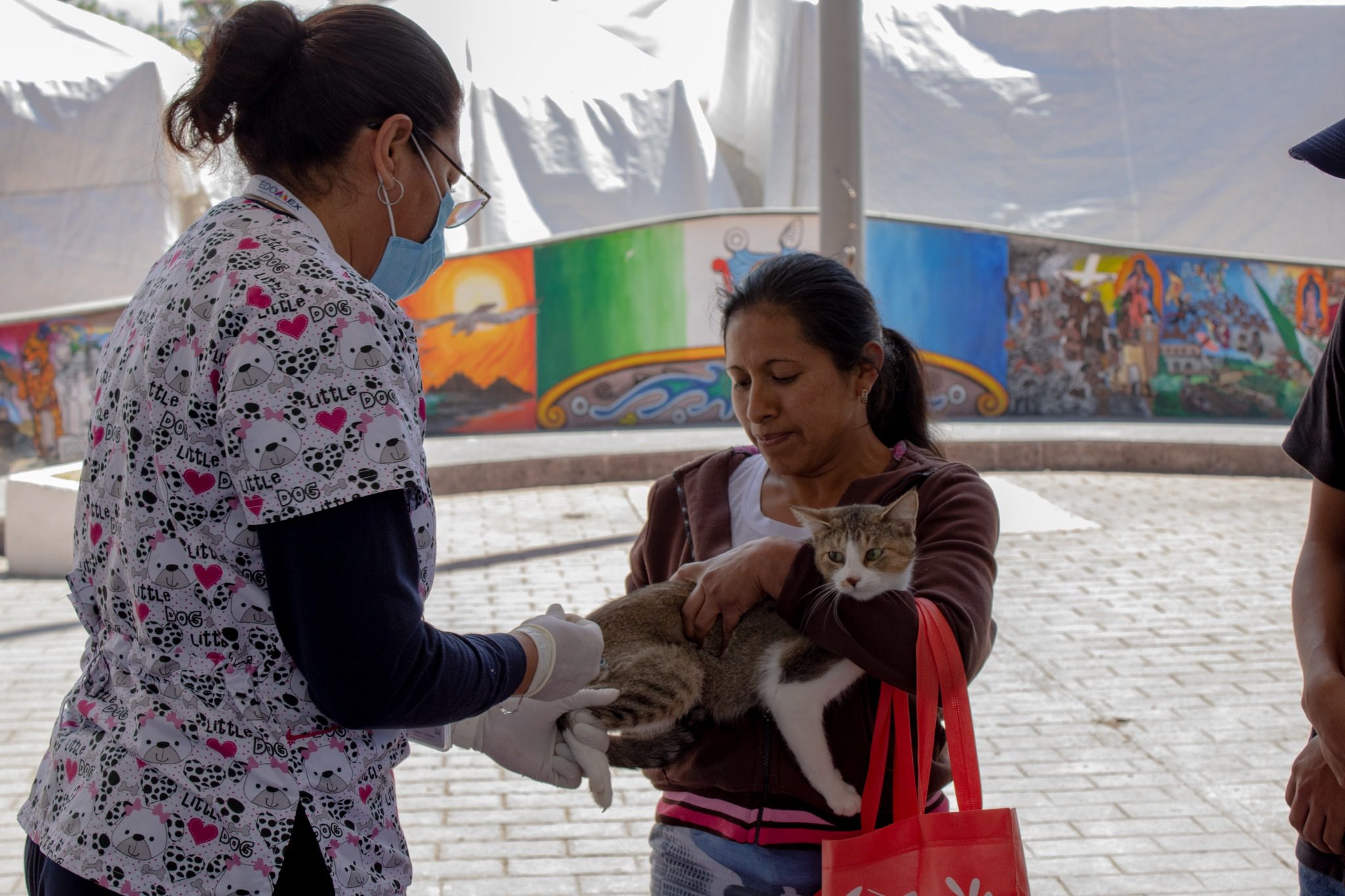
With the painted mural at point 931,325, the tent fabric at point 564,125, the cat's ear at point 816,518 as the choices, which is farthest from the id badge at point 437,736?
the tent fabric at point 564,125

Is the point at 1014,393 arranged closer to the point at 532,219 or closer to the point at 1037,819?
the point at 532,219

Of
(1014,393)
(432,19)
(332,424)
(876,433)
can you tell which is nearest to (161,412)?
(332,424)

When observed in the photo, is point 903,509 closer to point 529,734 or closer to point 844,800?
point 844,800

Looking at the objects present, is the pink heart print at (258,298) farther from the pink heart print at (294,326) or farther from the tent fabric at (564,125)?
the tent fabric at (564,125)

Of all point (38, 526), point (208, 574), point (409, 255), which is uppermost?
point (409, 255)

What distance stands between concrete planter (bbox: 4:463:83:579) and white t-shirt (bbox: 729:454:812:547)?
317 inches

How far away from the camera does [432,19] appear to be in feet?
71.4

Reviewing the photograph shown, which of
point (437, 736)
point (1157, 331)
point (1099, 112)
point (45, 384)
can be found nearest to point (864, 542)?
point (437, 736)

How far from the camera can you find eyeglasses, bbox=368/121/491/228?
6.20 feet

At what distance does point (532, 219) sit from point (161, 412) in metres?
20.1

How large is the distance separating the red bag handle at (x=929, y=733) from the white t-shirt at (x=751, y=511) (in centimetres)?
47

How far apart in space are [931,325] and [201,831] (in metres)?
16.3

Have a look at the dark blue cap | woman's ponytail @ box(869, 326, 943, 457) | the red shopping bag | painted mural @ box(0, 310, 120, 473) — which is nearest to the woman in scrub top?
the red shopping bag

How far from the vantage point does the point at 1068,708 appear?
6266mm
